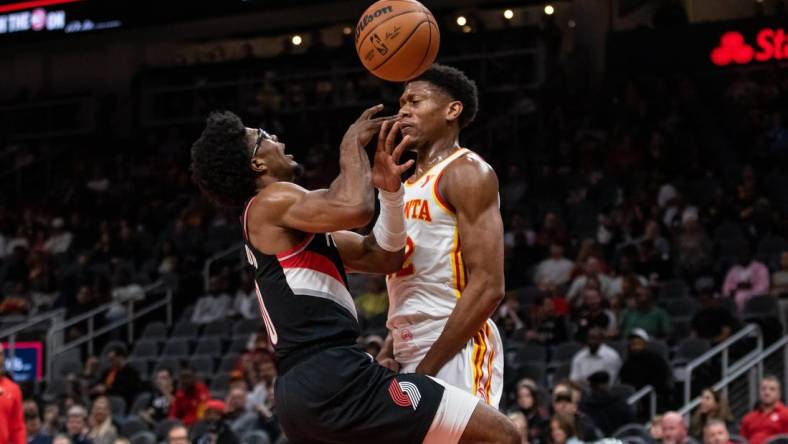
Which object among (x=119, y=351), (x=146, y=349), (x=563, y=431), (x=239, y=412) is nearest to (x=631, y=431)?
(x=563, y=431)

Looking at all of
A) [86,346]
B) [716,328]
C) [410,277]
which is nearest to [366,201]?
[410,277]

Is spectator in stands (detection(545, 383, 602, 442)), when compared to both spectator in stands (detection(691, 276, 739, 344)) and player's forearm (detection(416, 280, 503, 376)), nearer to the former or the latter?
spectator in stands (detection(691, 276, 739, 344))

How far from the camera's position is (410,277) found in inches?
194

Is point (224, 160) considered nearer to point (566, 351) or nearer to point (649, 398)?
point (649, 398)

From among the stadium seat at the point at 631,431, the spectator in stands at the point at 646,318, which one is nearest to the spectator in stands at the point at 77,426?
the stadium seat at the point at 631,431

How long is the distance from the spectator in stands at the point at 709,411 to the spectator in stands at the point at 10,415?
511cm

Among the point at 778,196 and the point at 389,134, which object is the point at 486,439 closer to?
the point at 389,134

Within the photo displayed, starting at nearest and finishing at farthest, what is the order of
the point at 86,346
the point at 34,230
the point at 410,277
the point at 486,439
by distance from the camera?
1. the point at 486,439
2. the point at 410,277
3. the point at 86,346
4. the point at 34,230

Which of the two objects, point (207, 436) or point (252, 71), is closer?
point (207, 436)

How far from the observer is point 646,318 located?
12.0 metres

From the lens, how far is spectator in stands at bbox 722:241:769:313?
1223cm

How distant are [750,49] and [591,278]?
3.03m

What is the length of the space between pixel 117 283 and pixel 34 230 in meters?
2.80

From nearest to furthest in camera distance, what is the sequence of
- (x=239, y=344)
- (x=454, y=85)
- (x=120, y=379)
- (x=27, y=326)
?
1. (x=454, y=85)
2. (x=120, y=379)
3. (x=239, y=344)
4. (x=27, y=326)
